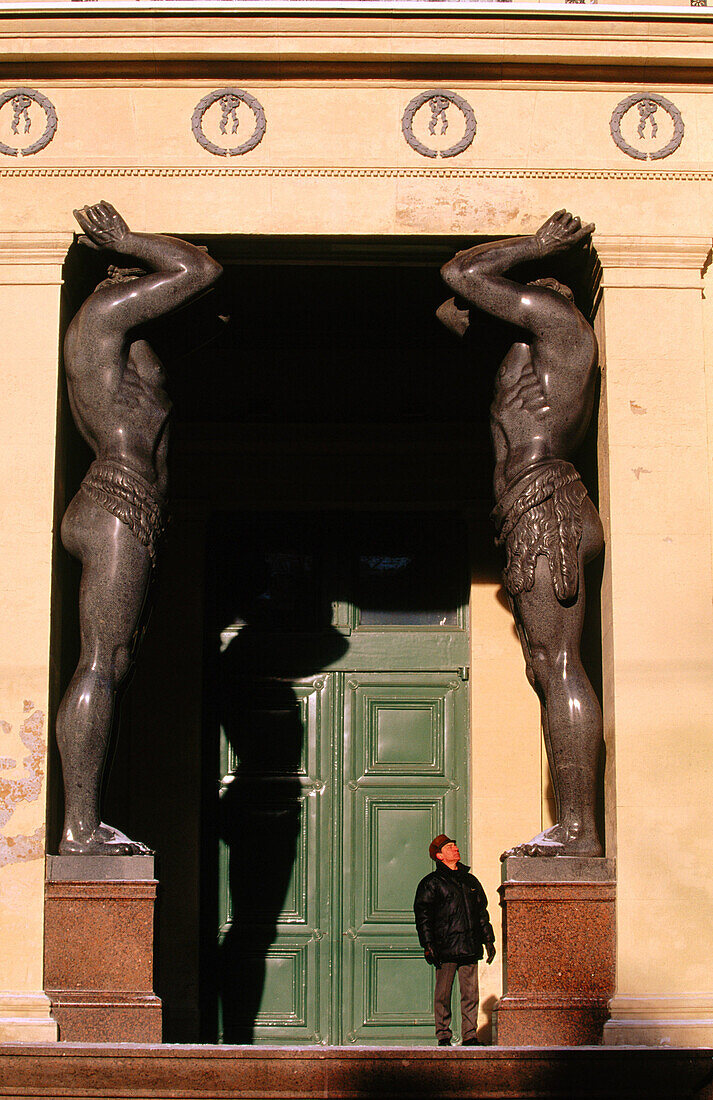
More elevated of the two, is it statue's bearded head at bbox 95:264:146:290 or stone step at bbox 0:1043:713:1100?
statue's bearded head at bbox 95:264:146:290

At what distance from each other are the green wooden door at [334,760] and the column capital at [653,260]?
336 cm

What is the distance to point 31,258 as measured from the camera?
28.8 ft

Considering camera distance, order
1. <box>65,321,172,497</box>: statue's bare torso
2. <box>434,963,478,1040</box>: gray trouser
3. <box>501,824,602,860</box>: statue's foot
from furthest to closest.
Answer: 1. <box>434,963,478,1040</box>: gray trouser
2. <box>65,321,172,497</box>: statue's bare torso
3. <box>501,824,602,860</box>: statue's foot

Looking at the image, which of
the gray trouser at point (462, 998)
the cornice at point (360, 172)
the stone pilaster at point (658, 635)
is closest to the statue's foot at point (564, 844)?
the stone pilaster at point (658, 635)

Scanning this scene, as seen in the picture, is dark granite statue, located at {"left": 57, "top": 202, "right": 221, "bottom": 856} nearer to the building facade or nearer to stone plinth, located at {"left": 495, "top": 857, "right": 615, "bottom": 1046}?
the building facade

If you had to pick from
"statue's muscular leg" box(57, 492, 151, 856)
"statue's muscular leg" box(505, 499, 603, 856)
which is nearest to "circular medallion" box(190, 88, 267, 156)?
"statue's muscular leg" box(57, 492, 151, 856)

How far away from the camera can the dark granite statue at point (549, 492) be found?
823 cm

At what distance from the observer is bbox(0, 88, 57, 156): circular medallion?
8906 mm

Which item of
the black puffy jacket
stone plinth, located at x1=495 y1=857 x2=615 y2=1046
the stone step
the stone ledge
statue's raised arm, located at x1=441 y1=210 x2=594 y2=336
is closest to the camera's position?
the stone step

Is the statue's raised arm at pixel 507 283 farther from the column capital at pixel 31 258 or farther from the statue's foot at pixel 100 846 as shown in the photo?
the statue's foot at pixel 100 846

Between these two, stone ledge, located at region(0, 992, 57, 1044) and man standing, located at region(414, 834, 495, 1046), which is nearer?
stone ledge, located at region(0, 992, 57, 1044)

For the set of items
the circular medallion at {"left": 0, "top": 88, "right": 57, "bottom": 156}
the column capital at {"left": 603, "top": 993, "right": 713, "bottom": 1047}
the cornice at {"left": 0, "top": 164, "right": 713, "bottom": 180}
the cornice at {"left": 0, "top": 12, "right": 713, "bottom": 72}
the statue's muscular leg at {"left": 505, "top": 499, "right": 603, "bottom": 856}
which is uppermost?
the cornice at {"left": 0, "top": 12, "right": 713, "bottom": 72}

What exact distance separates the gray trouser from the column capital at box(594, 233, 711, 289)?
175 inches

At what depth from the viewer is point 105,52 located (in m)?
8.83
